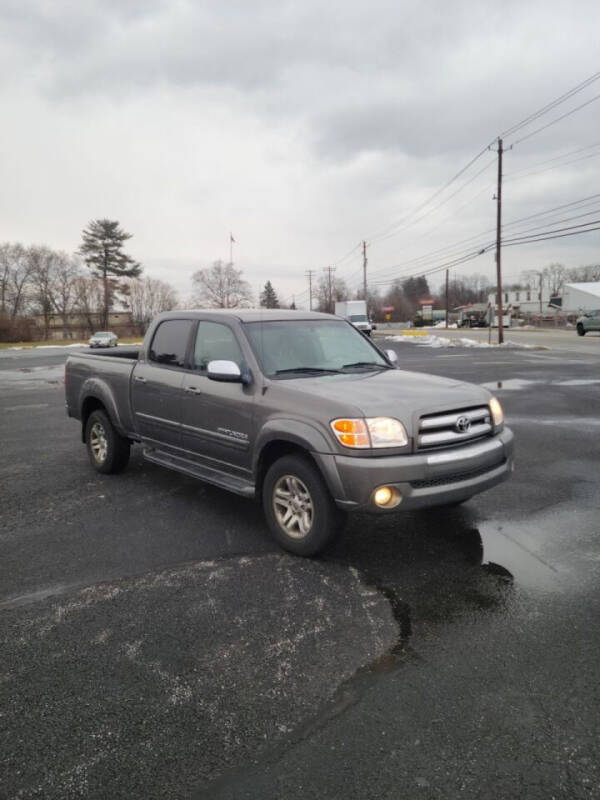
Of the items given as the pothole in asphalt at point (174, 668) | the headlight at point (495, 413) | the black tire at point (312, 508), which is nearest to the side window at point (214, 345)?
the black tire at point (312, 508)

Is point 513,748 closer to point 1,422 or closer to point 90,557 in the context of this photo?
Answer: point 90,557

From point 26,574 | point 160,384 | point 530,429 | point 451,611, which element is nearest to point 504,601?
point 451,611

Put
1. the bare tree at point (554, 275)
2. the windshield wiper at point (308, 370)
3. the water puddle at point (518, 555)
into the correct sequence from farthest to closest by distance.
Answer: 1. the bare tree at point (554, 275)
2. the windshield wiper at point (308, 370)
3. the water puddle at point (518, 555)

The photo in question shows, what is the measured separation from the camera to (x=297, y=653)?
114 inches

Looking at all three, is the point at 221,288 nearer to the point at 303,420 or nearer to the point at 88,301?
the point at 88,301

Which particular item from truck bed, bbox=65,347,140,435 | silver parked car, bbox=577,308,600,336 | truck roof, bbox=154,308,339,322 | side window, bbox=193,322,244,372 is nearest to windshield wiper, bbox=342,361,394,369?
truck roof, bbox=154,308,339,322

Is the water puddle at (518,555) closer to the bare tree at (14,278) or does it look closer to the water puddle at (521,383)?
the water puddle at (521,383)

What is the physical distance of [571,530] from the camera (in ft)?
14.9

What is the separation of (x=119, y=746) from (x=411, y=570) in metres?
2.20

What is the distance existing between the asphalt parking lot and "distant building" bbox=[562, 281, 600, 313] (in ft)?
246

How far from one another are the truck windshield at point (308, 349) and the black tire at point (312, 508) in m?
0.82

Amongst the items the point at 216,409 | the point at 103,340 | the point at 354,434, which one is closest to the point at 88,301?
the point at 103,340

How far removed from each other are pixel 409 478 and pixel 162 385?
2.74m

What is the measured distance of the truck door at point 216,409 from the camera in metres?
4.48
